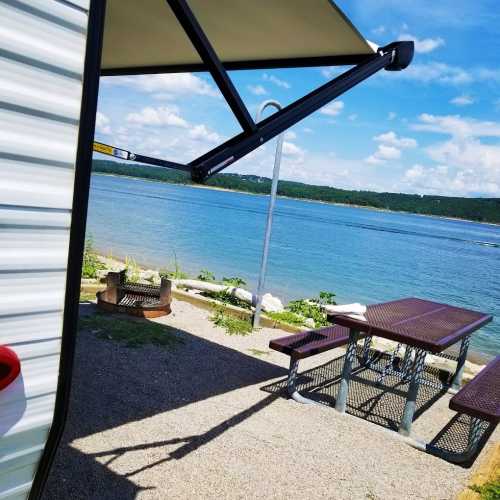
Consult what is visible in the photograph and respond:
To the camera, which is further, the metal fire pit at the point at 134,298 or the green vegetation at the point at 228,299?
the green vegetation at the point at 228,299

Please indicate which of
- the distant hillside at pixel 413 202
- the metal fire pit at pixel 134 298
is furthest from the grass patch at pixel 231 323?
the distant hillside at pixel 413 202

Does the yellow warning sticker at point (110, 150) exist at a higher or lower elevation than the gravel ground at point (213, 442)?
higher

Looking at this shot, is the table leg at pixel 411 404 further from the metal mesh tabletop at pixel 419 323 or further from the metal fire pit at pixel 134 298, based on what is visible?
the metal fire pit at pixel 134 298

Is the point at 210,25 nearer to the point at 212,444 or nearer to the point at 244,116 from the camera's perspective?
the point at 244,116

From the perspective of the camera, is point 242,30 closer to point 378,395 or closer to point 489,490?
point 489,490

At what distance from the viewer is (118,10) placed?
3.25m

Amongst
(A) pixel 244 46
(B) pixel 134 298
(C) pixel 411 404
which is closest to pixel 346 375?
(C) pixel 411 404

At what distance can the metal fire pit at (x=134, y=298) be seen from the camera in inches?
252

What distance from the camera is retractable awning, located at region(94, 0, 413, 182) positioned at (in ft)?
6.66

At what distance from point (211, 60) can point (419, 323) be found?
3.41 m

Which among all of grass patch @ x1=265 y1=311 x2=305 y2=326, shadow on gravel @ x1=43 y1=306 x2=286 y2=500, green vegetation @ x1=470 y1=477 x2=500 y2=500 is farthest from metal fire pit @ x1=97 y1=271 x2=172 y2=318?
green vegetation @ x1=470 y1=477 x2=500 y2=500

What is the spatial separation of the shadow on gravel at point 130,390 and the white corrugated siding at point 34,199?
169 centimetres

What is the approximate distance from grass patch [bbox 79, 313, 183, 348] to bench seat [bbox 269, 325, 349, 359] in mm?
1598

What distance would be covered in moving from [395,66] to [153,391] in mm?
3166
